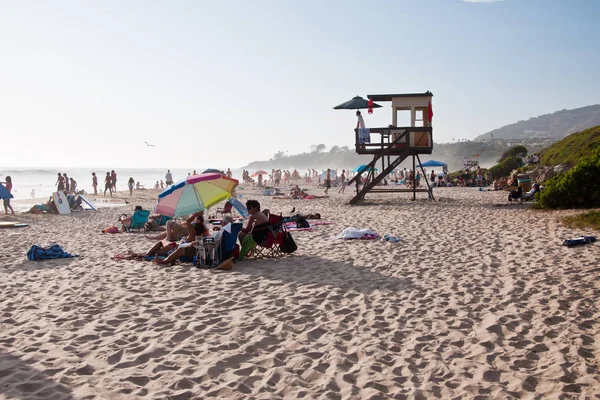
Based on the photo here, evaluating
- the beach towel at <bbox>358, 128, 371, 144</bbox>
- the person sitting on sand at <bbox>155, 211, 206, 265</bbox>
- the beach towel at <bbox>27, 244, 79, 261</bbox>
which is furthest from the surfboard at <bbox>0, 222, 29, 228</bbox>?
the beach towel at <bbox>358, 128, 371, 144</bbox>

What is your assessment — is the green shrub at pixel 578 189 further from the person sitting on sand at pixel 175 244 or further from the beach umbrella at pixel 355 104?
the person sitting on sand at pixel 175 244

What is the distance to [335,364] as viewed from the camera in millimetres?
4098

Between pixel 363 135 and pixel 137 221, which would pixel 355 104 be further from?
pixel 137 221

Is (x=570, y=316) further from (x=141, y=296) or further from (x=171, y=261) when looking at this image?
(x=171, y=261)

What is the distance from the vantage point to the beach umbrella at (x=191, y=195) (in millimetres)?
10164

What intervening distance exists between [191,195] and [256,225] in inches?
97.8

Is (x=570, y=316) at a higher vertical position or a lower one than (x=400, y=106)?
lower

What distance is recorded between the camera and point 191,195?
34.3ft

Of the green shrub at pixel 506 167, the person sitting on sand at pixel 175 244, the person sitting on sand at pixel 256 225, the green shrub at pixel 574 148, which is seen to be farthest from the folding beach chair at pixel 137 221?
the green shrub at pixel 506 167

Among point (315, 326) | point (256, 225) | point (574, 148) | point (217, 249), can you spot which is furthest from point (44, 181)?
point (315, 326)

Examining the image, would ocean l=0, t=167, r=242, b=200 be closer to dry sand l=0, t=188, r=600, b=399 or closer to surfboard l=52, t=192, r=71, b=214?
surfboard l=52, t=192, r=71, b=214

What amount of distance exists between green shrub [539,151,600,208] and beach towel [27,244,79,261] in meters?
12.3

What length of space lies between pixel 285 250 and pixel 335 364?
4.51m

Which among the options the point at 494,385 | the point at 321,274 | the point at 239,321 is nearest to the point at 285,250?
the point at 321,274
